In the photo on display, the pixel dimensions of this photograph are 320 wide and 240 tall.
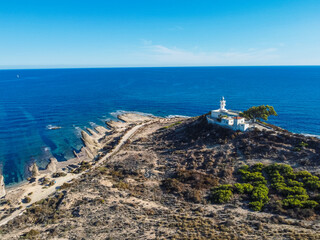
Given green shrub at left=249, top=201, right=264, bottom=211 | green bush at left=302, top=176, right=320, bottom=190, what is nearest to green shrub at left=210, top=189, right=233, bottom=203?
green shrub at left=249, top=201, right=264, bottom=211

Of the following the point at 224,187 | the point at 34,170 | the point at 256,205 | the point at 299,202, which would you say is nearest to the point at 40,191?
the point at 34,170

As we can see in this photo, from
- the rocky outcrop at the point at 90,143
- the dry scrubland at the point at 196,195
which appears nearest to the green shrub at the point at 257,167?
the dry scrubland at the point at 196,195

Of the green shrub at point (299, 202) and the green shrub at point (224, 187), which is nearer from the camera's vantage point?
the green shrub at point (299, 202)

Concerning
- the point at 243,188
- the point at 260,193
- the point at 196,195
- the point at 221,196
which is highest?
the point at 260,193

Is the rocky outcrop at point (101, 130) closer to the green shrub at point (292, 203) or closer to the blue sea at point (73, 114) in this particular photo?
the blue sea at point (73, 114)

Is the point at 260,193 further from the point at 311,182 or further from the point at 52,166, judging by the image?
the point at 52,166

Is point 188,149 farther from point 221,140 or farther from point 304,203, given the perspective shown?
point 304,203

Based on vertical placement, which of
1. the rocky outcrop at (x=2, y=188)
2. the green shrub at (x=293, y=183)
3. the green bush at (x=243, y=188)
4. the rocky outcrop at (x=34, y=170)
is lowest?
the rocky outcrop at (x=2, y=188)
